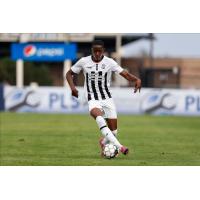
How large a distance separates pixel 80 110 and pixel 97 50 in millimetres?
23773

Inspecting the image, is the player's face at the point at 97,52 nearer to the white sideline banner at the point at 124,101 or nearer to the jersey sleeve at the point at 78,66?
the jersey sleeve at the point at 78,66

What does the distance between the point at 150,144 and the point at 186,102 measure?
18257mm

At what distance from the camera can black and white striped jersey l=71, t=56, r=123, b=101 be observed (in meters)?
11.3

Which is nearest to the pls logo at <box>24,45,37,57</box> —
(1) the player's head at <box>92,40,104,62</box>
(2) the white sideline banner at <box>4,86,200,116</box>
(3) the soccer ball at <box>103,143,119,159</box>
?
(2) the white sideline banner at <box>4,86,200,116</box>

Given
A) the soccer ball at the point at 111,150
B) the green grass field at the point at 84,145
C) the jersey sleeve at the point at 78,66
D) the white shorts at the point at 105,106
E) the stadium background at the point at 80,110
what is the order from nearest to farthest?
1. the jersey sleeve at the point at 78,66
2. the white shorts at the point at 105,106
3. the soccer ball at the point at 111,150
4. the green grass field at the point at 84,145
5. the stadium background at the point at 80,110

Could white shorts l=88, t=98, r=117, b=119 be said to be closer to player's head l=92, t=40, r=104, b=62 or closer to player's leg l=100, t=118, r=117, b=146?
player's leg l=100, t=118, r=117, b=146

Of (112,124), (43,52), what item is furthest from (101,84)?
(43,52)

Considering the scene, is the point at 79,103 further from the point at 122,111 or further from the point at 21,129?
the point at 21,129

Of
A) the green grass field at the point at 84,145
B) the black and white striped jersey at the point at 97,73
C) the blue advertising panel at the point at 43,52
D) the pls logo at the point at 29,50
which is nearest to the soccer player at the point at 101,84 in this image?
the black and white striped jersey at the point at 97,73

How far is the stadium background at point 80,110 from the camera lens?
14.1 metres

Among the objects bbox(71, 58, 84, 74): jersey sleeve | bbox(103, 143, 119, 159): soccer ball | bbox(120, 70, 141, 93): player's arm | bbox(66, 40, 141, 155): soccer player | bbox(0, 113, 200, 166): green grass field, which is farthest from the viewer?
bbox(0, 113, 200, 166): green grass field

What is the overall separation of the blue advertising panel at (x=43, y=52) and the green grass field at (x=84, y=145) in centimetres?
1284

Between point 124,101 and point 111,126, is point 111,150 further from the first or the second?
point 124,101

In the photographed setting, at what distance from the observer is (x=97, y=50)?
10969 millimetres
